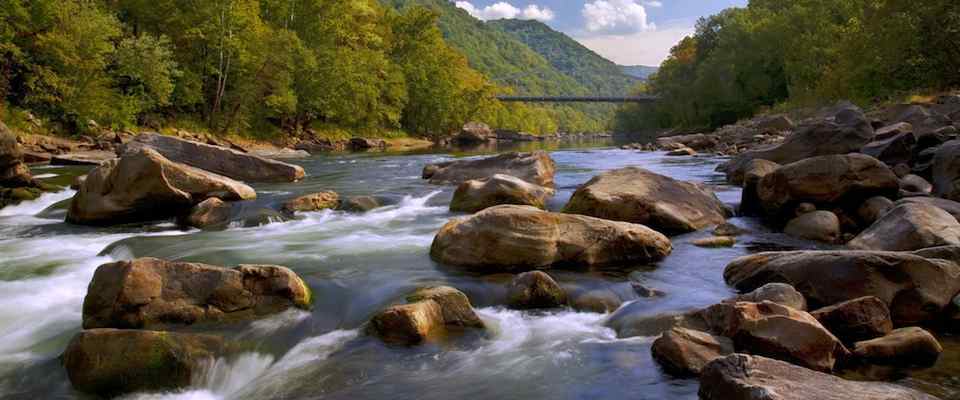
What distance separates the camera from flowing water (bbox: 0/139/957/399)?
530 centimetres

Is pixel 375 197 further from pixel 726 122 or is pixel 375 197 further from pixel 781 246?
pixel 726 122

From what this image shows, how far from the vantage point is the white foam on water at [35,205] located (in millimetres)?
13539

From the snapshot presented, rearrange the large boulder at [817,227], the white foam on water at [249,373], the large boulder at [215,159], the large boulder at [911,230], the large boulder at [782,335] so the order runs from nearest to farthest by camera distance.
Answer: the large boulder at [782,335] → the white foam on water at [249,373] → the large boulder at [911,230] → the large boulder at [817,227] → the large boulder at [215,159]

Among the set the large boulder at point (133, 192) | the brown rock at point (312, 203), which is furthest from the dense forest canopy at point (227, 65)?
the brown rock at point (312, 203)

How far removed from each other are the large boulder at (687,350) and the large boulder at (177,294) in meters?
3.80

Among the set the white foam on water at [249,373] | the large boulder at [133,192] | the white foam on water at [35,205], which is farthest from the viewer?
the white foam on water at [35,205]

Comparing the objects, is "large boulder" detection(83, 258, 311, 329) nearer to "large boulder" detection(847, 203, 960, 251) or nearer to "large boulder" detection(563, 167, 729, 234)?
"large boulder" detection(563, 167, 729, 234)

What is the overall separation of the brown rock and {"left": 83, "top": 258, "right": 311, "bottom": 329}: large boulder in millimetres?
6522

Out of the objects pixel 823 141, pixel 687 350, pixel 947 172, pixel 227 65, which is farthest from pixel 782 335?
pixel 227 65

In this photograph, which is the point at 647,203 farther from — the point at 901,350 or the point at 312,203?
the point at 312,203

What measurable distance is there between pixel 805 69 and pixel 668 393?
5812 cm

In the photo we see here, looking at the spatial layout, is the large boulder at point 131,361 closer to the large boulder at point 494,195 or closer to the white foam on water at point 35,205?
the large boulder at point 494,195

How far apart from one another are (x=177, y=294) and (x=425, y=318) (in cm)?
250

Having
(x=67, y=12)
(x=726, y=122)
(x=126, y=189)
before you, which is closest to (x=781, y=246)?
(x=126, y=189)
